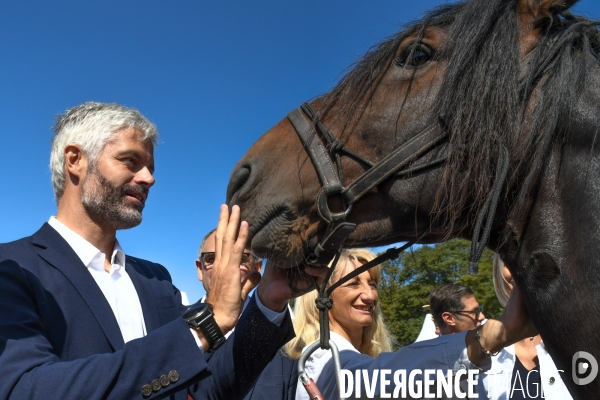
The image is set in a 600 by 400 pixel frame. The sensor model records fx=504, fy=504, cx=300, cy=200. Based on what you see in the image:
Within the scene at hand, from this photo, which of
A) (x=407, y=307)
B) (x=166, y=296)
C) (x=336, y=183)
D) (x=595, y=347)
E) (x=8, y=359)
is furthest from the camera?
(x=407, y=307)

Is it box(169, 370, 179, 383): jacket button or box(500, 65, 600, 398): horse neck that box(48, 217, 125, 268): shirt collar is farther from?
box(500, 65, 600, 398): horse neck

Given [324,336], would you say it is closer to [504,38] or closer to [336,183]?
[336,183]

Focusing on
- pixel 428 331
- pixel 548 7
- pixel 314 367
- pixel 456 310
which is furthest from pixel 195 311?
pixel 428 331

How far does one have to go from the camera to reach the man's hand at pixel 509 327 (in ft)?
7.49

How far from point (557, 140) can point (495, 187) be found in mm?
287

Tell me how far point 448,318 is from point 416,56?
14.6 ft

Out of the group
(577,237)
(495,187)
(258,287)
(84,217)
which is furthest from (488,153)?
(84,217)

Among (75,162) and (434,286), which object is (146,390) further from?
(434,286)

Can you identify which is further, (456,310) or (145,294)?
(456,310)

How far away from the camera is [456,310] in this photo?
5.96 meters

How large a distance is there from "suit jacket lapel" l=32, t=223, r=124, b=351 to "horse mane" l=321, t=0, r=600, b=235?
162cm

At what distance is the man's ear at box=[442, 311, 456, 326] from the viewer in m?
5.95

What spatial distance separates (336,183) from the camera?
2160mm

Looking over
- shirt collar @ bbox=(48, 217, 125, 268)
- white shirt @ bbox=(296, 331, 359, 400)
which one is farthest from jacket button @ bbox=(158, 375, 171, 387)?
white shirt @ bbox=(296, 331, 359, 400)
